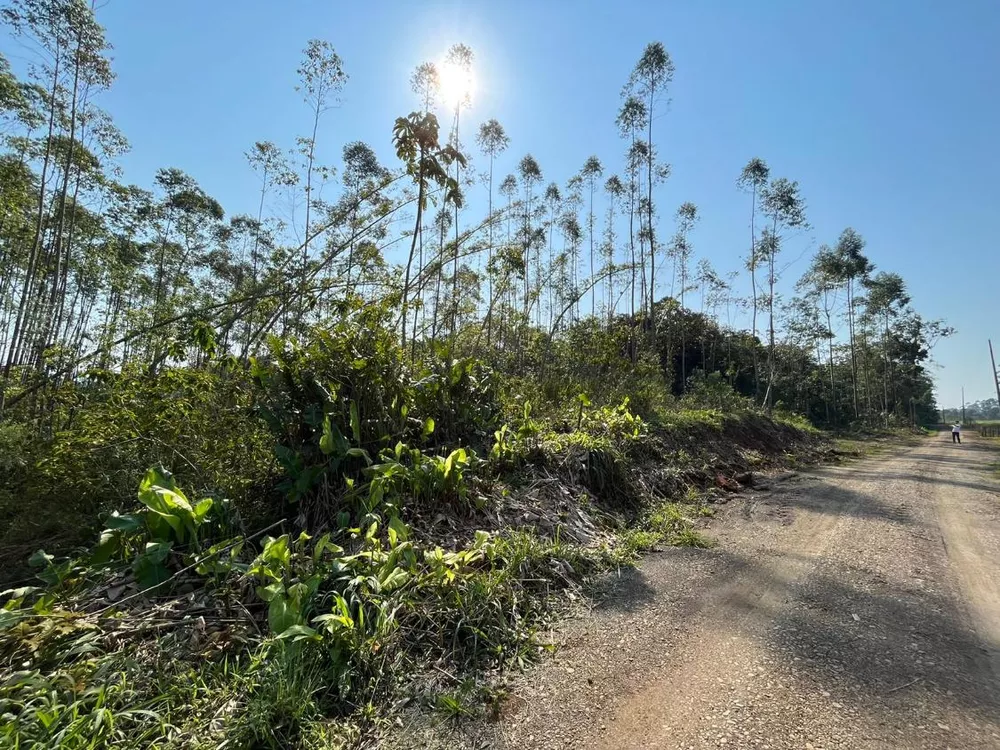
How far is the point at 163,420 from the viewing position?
361 centimetres

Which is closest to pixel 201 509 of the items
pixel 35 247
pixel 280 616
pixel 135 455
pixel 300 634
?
pixel 280 616

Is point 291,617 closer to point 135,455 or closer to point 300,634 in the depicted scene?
point 300,634

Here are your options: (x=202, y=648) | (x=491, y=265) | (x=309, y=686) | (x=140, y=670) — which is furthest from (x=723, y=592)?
(x=491, y=265)

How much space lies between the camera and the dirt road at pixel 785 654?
1.80m

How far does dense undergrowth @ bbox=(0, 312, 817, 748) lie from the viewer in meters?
1.82

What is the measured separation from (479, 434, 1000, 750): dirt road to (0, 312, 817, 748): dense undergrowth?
36cm

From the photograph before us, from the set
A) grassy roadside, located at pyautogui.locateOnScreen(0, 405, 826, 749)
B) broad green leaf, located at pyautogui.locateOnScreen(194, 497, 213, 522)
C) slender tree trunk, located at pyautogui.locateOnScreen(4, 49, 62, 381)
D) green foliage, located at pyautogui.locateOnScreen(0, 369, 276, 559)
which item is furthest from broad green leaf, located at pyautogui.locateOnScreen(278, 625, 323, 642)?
slender tree trunk, located at pyautogui.locateOnScreen(4, 49, 62, 381)

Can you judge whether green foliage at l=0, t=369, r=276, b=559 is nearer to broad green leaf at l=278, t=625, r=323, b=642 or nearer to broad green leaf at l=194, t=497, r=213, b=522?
broad green leaf at l=194, t=497, r=213, b=522

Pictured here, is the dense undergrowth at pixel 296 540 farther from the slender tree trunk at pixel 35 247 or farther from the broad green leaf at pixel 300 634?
the slender tree trunk at pixel 35 247

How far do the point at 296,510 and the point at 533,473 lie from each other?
7.09 ft

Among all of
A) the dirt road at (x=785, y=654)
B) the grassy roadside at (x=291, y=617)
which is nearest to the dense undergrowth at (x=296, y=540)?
the grassy roadside at (x=291, y=617)

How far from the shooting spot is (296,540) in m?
3.04

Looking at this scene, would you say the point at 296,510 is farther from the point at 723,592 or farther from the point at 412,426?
the point at 723,592

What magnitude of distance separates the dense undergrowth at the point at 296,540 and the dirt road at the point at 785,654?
36 centimetres
